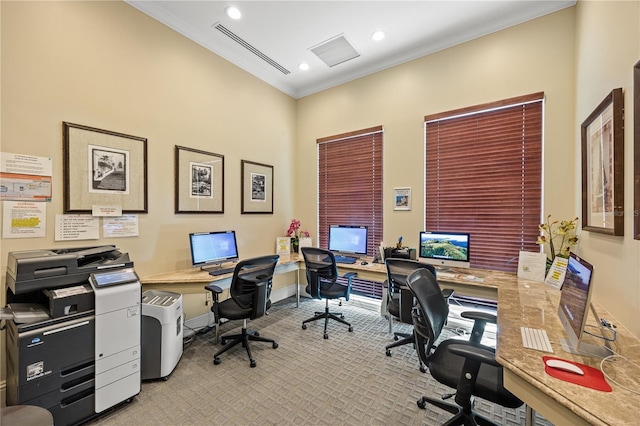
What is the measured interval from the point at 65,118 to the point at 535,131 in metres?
4.68

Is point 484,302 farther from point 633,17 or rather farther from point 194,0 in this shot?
point 194,0

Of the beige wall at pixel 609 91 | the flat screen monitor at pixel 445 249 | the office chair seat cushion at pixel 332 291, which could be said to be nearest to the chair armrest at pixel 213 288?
the office chair seat cushion at pixel 332 291

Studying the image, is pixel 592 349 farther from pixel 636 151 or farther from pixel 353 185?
pixel 353 185

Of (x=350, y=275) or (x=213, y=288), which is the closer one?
(x=213, y=288)

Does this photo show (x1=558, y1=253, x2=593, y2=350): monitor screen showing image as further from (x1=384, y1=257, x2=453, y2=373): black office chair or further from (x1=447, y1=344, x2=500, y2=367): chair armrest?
(x1=384, y1=257, x2=453, y2=373): black office chair

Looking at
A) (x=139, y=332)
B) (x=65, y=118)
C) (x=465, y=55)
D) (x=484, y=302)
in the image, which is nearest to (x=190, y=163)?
(x=65, y=118)

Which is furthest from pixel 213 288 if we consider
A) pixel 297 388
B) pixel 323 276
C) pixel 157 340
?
pixel 323 276

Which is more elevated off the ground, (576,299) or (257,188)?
(257,188)

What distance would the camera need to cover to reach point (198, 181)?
128 inches

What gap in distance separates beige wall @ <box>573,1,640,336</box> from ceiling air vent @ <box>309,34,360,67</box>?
2.33 m

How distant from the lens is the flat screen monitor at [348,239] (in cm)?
377

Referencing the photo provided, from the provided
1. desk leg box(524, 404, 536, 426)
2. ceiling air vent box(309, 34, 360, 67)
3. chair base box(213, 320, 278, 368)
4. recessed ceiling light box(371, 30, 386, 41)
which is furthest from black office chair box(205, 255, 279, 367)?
recessed ceiling light box(371, 30, 386, 41)

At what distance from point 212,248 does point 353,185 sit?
231 centimetres

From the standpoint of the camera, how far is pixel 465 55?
322 cm
